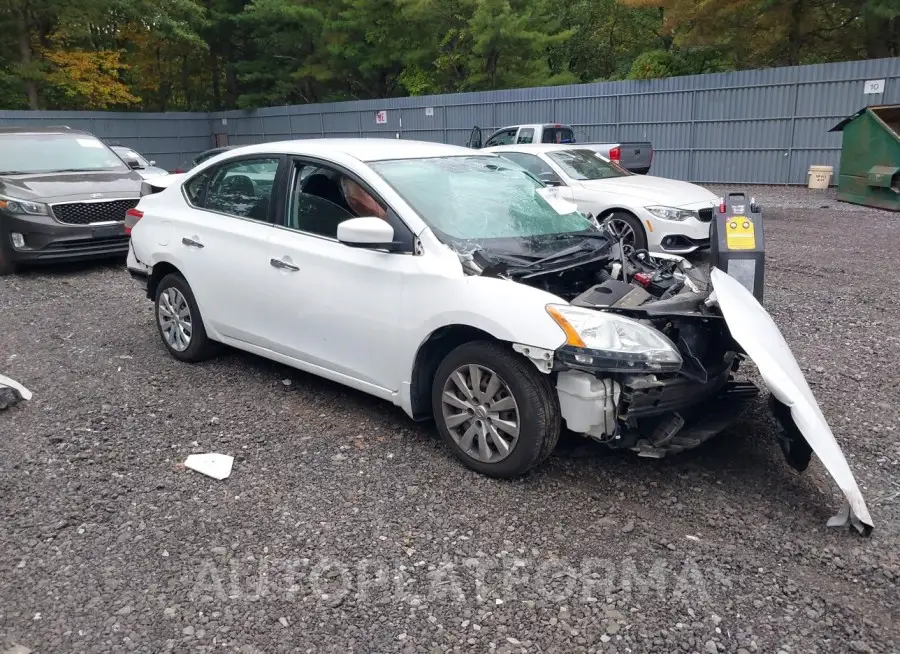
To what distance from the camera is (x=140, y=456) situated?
4.36 m

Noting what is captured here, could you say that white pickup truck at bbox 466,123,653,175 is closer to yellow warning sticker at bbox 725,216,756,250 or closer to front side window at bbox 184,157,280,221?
yellow warning sticker at bbox 725,216,756,250

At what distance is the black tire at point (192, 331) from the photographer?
18.5ft

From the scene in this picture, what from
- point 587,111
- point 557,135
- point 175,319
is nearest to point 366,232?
point 175,319

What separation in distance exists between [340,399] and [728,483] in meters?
2.50

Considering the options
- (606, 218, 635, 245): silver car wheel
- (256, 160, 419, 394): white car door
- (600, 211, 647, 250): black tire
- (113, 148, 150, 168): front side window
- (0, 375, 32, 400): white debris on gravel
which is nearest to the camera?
(256, 160, 419, 394): white car door

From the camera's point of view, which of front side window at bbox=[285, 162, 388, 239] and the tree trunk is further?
the tree trunk

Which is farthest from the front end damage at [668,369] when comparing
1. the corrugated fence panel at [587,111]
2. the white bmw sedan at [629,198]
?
the corrugated fence panel at [587,111]

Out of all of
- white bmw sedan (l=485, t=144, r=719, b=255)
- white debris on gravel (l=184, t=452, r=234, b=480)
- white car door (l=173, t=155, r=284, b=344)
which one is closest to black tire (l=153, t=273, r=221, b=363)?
white car door (l=173, t=155, r=284, b=344)

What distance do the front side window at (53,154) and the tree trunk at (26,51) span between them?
23777mm

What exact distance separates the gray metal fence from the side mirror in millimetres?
16602

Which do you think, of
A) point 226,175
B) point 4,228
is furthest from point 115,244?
point 226,175

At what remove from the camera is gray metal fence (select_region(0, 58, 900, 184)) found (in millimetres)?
17500

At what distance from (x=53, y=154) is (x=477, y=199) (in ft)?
26.1

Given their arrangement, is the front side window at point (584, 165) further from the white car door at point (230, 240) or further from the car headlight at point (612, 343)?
the car headlight at point (612, 343)
